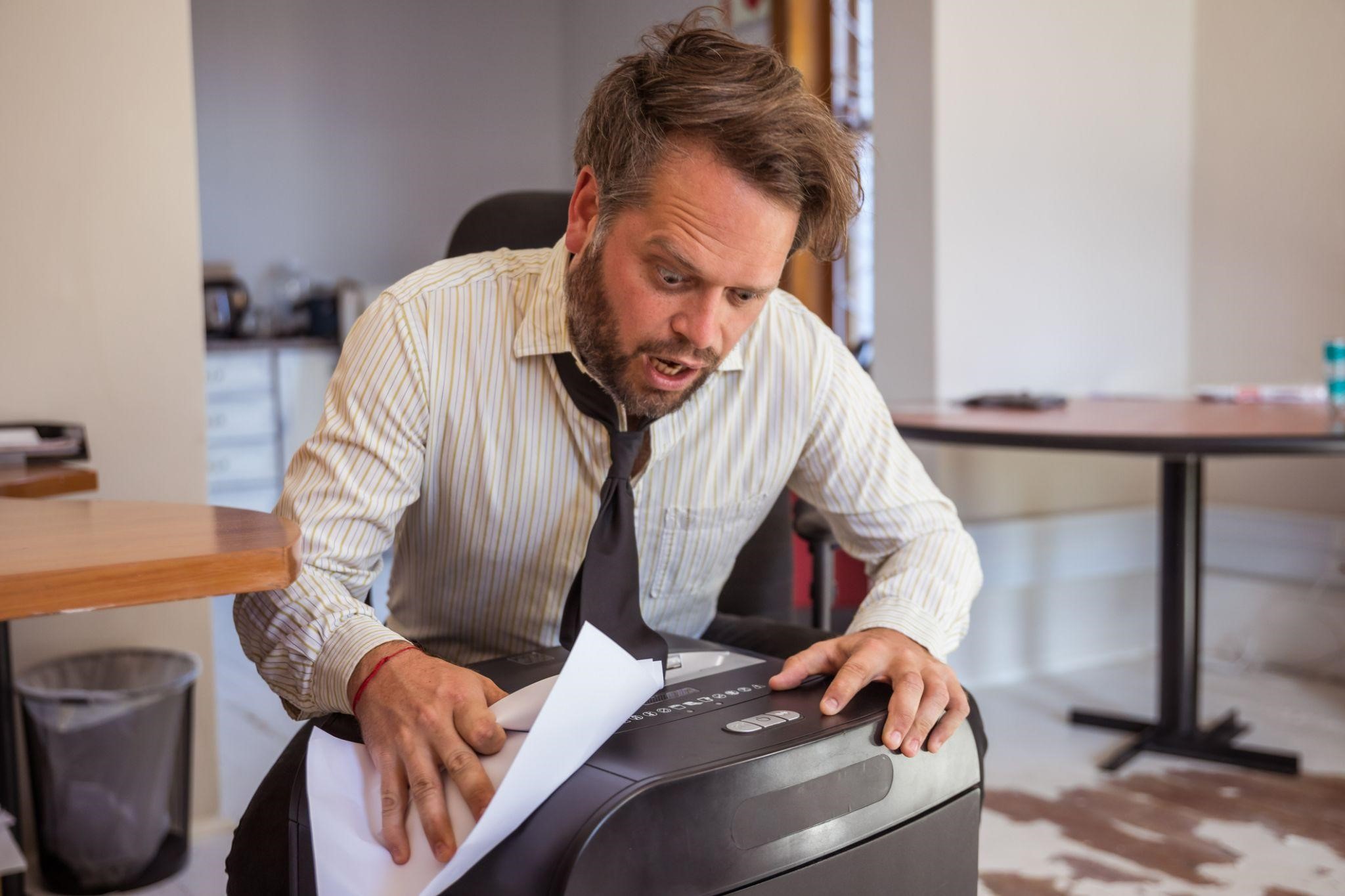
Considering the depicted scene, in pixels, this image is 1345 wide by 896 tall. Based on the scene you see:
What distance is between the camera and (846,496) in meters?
1.25

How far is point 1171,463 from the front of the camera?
245cm

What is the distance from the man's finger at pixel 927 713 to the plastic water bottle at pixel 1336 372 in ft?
5.89

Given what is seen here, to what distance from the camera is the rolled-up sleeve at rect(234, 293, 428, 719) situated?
3.02ft

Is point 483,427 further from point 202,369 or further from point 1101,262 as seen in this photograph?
point 1101,262

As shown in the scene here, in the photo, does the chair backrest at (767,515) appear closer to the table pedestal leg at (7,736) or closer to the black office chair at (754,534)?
the black office chair at (754,534)

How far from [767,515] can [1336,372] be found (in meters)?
1.45

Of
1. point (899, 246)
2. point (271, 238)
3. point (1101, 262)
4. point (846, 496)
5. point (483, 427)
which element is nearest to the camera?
point (483, 427)

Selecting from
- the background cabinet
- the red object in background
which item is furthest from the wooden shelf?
the background cabinet

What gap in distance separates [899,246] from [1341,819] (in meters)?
1.46

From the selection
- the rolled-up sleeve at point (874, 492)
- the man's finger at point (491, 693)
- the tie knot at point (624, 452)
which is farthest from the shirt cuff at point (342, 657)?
the rolled-up sleeve at point (874, 492)

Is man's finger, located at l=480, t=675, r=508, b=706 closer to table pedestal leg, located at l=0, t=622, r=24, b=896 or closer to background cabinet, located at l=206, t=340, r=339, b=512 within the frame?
table pedestal leg, located at l=0, t=622, r=24, b=896

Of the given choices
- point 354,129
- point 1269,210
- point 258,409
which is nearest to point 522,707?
point 1269,210

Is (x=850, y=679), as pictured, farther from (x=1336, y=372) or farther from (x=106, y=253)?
(x=1336, y=372)

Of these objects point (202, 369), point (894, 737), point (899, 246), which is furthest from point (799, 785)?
point (899, 246)
